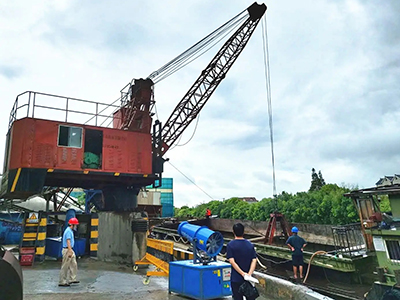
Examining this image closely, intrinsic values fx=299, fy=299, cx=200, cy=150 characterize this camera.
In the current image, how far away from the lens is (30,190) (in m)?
12.9

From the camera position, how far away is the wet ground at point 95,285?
6.55 metres

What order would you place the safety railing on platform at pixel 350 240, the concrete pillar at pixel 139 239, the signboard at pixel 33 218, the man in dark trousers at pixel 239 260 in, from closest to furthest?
the man in dark trousers at pixel 239 260 < the safety railing on platform at pixel 350 240 < the signboard at pixel 33 218 < the concrete pillar at pixel 139 239

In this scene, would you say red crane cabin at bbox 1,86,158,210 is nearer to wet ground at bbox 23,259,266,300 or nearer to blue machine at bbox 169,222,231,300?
wet ground at bbox 23,259,266,300

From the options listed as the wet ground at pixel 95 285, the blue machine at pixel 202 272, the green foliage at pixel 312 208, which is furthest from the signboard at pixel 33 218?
the green foliage at pixel 312 208

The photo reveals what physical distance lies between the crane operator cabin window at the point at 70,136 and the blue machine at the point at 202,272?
958 cm

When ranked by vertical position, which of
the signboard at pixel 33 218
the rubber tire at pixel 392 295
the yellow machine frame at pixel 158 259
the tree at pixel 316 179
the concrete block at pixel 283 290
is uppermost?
the tree at pixel 316 179

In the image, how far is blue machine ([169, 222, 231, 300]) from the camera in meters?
5.89

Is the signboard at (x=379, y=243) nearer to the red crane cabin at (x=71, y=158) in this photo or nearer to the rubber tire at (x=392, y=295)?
the rubber tire at (x=392, y=295)

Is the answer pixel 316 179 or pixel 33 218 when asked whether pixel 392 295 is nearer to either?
pixel 33 218

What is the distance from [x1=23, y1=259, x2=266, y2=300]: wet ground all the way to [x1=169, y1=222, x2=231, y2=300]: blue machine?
1.55 feet

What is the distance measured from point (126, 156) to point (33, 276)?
7534 mm

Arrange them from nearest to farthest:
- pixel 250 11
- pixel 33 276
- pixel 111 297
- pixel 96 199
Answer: pixel 111 297 → pixel 33 276 → pixel 250 11 → pixel 96 199

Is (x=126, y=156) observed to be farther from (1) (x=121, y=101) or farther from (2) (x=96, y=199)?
(2) (x=96, y=199)

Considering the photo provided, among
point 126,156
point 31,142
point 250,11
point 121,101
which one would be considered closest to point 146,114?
point 121,101
